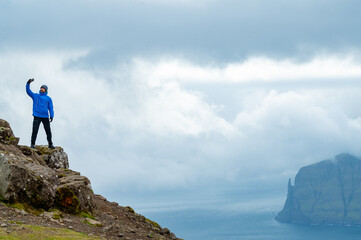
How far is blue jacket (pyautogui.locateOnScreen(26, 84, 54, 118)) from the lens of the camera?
32156 mm

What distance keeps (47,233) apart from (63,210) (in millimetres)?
5592

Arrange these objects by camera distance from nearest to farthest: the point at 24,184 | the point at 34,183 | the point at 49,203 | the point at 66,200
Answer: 1. the point at 24,184
2. the point at 34,183
3. the point at 49,203
4. the point at 66,200

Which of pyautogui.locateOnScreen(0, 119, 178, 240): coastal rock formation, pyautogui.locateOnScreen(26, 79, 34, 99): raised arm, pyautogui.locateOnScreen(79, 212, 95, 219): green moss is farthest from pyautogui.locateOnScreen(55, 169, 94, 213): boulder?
pyautogui.locateOnScreen(26, 79, 34, 99): raised arm

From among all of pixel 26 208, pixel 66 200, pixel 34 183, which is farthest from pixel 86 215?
pixel 26 208

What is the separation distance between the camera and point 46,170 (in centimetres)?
2717

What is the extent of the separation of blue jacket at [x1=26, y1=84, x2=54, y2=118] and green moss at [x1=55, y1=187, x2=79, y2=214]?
314 inches

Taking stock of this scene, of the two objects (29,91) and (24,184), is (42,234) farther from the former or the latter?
(29,91)

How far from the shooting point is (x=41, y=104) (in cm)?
3241

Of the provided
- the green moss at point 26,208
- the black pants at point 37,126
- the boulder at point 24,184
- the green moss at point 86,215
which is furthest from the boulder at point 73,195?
the black pants at point 37,126

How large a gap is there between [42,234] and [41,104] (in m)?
14.1

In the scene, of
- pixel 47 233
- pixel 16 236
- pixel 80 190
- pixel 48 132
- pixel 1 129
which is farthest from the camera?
pixel 48 132

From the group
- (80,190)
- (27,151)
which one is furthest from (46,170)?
(27,151)

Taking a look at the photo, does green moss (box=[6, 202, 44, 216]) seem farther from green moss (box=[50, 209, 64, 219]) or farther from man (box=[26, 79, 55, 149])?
man (box=[26, 79, 55, 149])

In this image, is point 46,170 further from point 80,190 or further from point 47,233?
point 47,233
